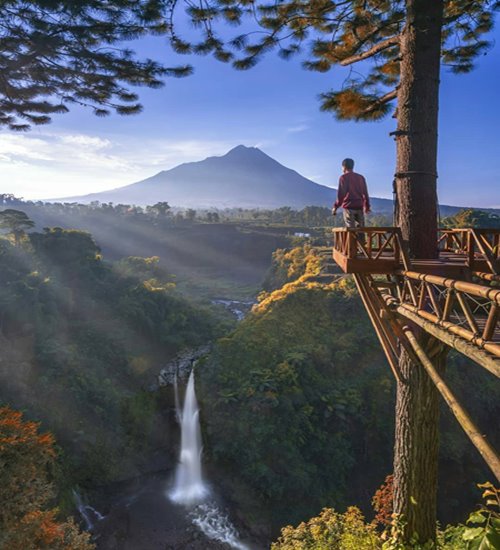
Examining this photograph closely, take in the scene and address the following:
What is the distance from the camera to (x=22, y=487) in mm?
7016

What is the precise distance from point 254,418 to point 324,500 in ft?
14.5

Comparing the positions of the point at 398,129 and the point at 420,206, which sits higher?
the point at 398,129

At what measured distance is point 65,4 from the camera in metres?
4.73

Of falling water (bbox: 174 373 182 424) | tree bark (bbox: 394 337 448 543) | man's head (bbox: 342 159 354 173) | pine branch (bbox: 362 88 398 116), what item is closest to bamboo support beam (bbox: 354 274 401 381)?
tree bark (bbox: 394 337 448 543)

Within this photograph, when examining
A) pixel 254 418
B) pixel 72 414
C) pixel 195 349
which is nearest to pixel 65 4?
pixel 254 418

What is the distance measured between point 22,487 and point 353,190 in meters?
8.49

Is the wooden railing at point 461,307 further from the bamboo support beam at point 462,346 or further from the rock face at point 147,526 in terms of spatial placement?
the rock face at point 147,526

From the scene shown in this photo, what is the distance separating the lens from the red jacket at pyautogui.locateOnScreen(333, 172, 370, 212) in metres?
6.29

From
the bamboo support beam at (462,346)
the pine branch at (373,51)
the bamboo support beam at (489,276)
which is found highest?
the pine branch at (373,51)

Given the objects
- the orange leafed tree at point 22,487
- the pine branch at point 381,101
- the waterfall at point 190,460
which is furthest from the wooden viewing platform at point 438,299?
the waterfall at point 190,460

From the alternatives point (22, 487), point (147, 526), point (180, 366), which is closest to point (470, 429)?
point (22, 487)

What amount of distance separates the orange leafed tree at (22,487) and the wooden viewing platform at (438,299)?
7.18 metres

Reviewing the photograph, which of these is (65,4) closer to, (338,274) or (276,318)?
(276,318)

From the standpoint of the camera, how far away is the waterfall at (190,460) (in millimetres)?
15766
